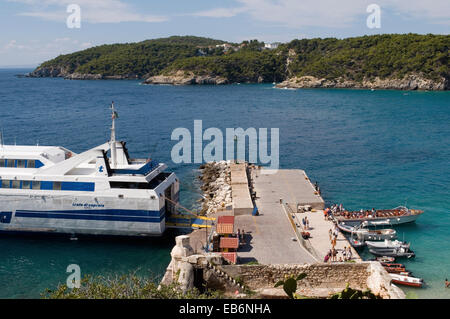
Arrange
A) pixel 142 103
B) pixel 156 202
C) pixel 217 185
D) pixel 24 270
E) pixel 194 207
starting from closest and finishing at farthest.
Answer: pixel 24 270
pixel 156 202
pixel 194 207
pixel 217 185
pixel 142 103

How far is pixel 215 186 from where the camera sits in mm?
40344

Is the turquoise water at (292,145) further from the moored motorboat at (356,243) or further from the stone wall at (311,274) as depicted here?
the moored motorboat at (356,243)

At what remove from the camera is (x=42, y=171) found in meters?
28.8

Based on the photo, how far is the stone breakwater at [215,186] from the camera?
34.2m

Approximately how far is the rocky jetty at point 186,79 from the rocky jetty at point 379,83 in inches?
1283

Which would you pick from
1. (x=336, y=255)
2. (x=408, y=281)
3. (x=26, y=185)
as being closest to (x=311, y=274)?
(x=336, y=255)

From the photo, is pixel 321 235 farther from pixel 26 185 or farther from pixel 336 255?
pixel 26 185

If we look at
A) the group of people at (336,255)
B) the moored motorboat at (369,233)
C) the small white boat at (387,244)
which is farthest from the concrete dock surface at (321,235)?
the small white boat at (387,244)

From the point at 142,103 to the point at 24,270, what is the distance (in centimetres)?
9409

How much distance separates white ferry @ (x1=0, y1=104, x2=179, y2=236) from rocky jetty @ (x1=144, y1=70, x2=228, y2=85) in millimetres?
163095

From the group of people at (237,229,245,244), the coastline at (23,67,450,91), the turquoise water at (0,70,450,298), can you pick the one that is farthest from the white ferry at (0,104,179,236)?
the coastline at (23,67,450,91)

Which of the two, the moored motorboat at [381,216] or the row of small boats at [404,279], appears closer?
the row of small boats at [404,279]
